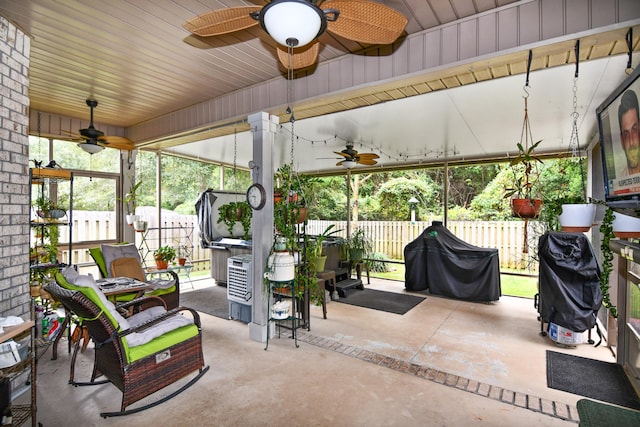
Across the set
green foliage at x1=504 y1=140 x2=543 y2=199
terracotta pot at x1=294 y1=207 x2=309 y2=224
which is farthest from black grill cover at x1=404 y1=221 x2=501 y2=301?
terracotta pot at x1=294 y1=207 x2=309 y2=224

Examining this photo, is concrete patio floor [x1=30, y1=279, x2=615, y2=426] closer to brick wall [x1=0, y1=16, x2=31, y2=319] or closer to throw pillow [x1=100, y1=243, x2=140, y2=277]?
brick wall [x1=0, y1=16, x2=31, y2=319]

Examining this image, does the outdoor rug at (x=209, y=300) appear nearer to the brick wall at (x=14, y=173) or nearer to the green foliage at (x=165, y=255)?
the green foliage at (x=165, y=255)

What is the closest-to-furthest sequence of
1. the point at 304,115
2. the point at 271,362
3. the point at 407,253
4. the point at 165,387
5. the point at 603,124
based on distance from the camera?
1. the point at 603,124
2. the point at 165,387
3. the point at 271,362
4. the point at 304,115
5. the point at 407,253

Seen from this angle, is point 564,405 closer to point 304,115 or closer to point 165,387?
point 165,387

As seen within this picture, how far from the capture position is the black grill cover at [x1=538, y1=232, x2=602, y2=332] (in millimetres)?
3307

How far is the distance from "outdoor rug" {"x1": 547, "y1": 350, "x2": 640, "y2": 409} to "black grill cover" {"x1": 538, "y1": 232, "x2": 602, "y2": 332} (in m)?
0.38

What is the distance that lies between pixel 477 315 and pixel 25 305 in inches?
199

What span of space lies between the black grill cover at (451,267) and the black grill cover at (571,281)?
155cm

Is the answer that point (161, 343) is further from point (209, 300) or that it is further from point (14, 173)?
point (209, 300)

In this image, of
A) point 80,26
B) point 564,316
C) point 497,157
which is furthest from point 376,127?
point 80,26

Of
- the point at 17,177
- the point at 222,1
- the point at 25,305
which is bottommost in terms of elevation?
the point at 25,305

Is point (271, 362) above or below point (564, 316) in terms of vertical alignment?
below

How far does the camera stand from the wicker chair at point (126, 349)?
220 centimetres

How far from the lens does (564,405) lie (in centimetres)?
239
